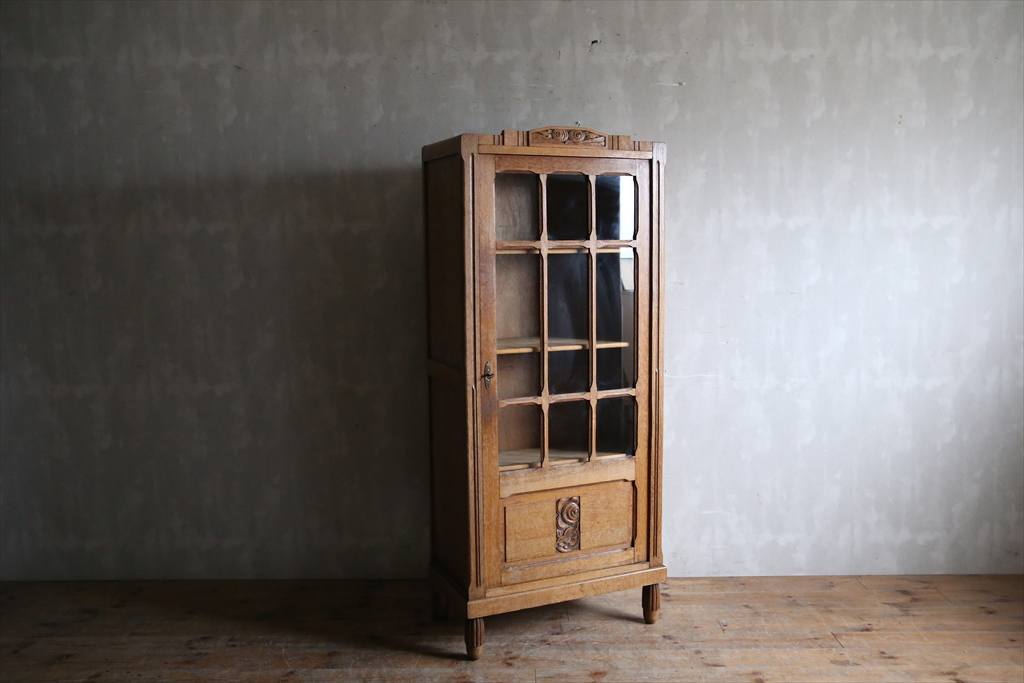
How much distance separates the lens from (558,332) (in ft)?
8.76

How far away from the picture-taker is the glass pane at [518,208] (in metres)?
2.58

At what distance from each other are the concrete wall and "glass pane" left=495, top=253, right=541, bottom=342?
64 centimetres

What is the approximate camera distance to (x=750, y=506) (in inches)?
129

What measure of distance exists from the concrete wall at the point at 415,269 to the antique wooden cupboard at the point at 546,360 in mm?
466

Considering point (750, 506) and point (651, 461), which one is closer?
point (651, 461)

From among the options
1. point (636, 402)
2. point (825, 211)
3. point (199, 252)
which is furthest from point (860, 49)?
point (199, 252)

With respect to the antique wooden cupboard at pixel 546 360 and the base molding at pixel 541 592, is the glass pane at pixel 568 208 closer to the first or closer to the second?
the antique wooden cupboard at pixel 546 360

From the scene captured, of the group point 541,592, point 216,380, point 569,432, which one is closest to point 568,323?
point 569,432

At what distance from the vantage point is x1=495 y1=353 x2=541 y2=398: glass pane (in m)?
2.66

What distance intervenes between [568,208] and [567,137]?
0.76 ft

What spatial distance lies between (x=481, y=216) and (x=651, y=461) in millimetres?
1077

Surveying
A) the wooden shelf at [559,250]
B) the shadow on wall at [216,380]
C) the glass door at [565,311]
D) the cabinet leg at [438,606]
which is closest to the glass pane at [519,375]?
the glass door at [565,311]

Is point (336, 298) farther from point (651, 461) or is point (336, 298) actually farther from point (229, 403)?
point (651, 461)

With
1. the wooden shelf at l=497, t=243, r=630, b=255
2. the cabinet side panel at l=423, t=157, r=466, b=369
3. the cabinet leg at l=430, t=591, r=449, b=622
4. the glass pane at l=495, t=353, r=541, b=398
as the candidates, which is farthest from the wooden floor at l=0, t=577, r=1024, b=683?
the wooden shelf at l=497, t=243, r=630, b=255
